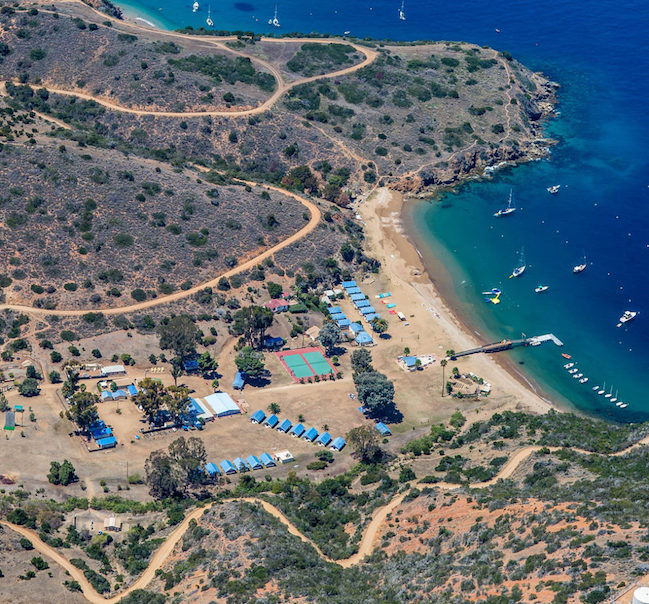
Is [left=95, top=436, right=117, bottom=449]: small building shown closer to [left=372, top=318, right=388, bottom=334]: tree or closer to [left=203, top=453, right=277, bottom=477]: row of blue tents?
[left=203, top=453, right=277, bottom=477]: row of blue tents

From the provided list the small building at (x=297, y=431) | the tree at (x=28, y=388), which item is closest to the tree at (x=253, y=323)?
the small building at (x=297, y=431)

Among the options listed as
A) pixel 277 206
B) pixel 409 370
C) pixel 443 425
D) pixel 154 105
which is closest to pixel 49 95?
pixel 154 105

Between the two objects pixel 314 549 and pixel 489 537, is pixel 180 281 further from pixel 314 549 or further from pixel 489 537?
pixel 489 537

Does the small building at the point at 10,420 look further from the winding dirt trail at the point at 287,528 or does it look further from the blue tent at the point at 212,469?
the blue tent at the point at 212,469

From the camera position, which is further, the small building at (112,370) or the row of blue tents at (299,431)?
the small building at (112,370)

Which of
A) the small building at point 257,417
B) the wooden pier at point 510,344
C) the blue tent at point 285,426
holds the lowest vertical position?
the blue tent at point 285,426

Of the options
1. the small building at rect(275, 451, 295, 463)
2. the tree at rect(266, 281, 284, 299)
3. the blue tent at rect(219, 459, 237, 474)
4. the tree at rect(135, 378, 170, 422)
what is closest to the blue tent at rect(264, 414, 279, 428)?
the small building at rect(275, 451, 295, 463)

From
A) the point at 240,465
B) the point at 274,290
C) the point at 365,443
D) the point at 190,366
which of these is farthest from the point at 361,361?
the point at 240,465

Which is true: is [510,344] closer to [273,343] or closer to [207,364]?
[273,343]
